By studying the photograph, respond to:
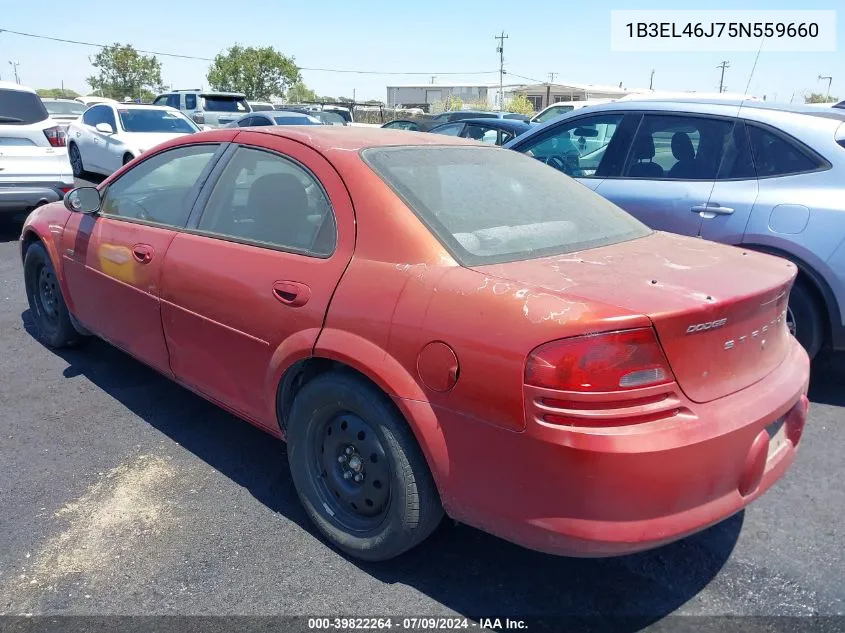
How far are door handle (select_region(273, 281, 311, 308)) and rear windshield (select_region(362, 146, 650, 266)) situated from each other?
523 mm

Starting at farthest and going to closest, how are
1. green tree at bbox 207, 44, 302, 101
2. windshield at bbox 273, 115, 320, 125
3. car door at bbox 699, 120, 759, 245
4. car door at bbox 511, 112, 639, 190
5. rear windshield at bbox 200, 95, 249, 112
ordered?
1. green tree at bbox 207, 44, 302, 101
2. rear windshield at bbox 200, 95, 249, 112
3. windshield at bbox 273, 115, 320, 125
4. car door at bbox 511, 112, 639, 190
5. car door at bbox 699, 120, 759, 245

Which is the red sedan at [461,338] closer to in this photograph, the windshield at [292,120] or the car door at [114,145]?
the car door at [114,145]

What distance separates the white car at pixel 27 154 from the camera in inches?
320

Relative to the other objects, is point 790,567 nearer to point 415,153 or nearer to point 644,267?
point 644,267

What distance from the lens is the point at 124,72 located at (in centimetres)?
6091

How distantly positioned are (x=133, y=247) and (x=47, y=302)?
163cm

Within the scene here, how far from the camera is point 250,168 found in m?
3.29

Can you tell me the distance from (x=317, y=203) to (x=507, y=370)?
1.22 m

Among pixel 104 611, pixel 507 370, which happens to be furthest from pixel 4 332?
pixel 507 370

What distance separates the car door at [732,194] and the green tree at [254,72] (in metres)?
58.5

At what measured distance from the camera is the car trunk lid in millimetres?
2133

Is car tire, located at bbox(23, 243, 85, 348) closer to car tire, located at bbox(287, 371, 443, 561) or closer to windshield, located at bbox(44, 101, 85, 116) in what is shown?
car tire, located at bbox(287, 371, 443, 561)

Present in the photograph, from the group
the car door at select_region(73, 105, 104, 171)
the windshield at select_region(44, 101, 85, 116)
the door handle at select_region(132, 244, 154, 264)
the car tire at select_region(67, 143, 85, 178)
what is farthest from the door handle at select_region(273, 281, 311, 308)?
the windshield at select_region(44, 101, 85, 116)

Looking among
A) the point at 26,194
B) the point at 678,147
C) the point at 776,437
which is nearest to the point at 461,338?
the point at 776,437
